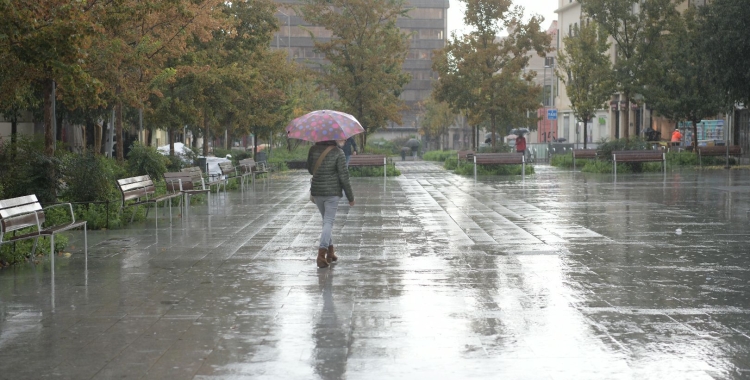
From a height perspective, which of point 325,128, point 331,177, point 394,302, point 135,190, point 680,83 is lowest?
point 394,302

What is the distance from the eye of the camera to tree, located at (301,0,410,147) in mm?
40000

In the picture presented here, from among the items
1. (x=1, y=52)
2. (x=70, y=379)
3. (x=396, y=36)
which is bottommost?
(x=70, y=379)

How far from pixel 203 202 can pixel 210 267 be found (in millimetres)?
11488

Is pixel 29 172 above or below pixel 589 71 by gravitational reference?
below

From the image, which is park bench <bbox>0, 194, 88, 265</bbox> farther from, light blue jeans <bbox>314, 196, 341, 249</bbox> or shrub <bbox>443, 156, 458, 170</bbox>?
shrub <bbox>443, 156, 458, 170</bbox>

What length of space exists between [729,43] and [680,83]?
921 centimetres

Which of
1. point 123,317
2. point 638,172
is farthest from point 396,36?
point 123,317

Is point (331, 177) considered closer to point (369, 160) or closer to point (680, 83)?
point (369, 160)

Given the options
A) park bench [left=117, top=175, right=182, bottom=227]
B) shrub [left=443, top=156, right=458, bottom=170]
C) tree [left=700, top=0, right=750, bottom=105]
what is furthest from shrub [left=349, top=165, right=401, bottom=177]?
park bench [left=117, top=175, right=182, bottom=227]

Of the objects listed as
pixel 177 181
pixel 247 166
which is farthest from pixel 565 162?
pixel 177 181

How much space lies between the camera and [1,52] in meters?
13.2

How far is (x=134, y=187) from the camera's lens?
1712cm

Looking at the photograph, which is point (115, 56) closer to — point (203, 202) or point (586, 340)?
point (203, 202)

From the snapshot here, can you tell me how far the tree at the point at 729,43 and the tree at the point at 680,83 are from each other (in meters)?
3.50
